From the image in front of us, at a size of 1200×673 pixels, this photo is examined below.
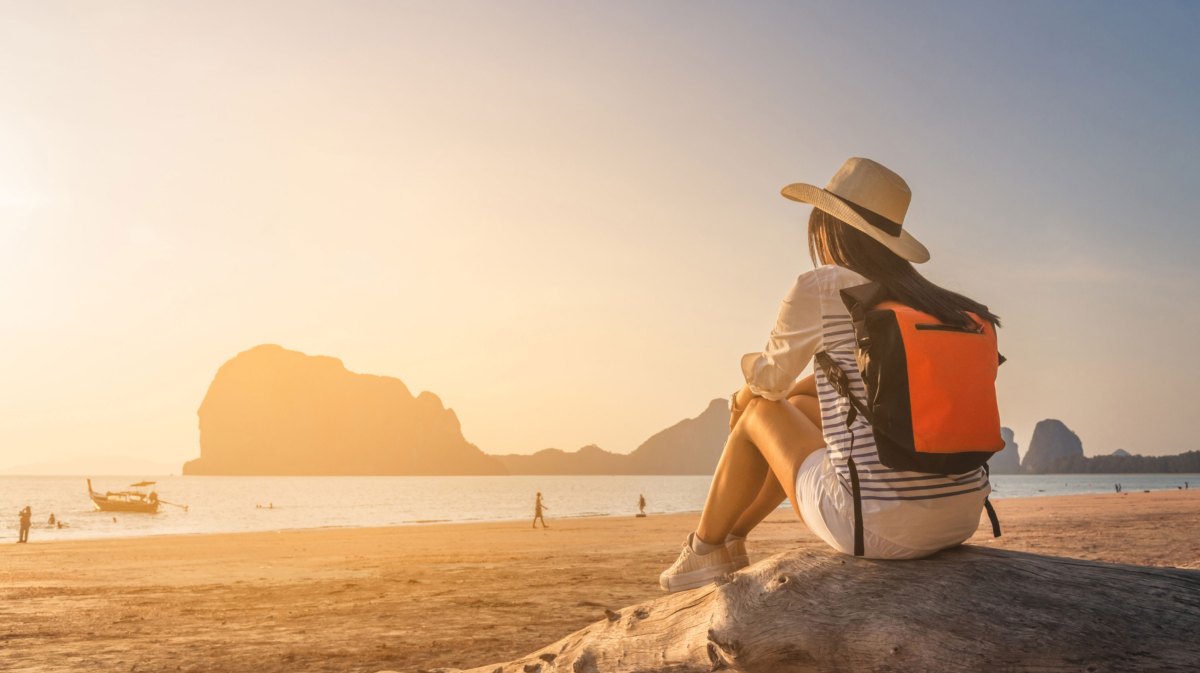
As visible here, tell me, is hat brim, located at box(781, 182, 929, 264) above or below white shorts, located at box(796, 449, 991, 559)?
above

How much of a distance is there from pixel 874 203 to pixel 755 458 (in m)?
1.09

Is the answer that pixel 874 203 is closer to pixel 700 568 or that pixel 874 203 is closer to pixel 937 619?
pixel 937 619

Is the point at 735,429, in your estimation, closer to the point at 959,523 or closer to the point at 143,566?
the point at 959,523

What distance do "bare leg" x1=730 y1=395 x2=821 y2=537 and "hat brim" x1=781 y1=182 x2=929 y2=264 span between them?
731 millimetres

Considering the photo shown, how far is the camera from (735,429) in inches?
125

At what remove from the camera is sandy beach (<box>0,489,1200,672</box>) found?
25.5ft

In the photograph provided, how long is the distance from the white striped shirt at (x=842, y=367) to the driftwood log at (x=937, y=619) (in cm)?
34

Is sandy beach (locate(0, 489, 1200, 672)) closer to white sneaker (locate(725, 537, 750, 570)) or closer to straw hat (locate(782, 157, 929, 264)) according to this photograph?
white sneaker (locate(725, 537, 750, 570))

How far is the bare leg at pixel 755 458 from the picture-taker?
286 centimetres

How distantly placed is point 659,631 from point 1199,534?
20379mm

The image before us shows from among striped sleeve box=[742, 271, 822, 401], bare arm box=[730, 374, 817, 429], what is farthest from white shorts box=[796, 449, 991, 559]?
bare arm box=[730, 374, 817, 429]

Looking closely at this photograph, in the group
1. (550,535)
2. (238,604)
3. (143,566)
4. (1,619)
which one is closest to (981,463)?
(238,604)

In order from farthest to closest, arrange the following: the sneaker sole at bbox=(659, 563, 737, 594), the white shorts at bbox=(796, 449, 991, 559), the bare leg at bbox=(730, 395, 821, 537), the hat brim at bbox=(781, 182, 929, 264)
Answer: the sneaker sole at bbox=(659, 563, 737, 594), the bare leg at bbox=(730, 395, 821, 537), the hat brim at bbox=(781, 182, 929, 264), the white shorts at bbox=(796, 449, 991, 559)

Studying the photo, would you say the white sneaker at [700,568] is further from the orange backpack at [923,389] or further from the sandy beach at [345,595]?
the sandy beach at [345,595]
